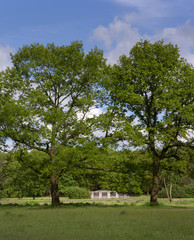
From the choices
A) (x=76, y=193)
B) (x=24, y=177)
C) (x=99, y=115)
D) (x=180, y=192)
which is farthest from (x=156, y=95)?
(x=180, y=192)

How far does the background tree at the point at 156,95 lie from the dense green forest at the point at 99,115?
0.35ft

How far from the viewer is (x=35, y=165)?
98.5 ft

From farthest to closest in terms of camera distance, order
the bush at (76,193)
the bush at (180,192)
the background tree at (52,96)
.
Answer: the bush at (180,192) → the bush at (76,193) → the background tree at (52,96)

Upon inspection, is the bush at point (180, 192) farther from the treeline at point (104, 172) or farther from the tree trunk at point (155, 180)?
the treeline at point (104, 172)

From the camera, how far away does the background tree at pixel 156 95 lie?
29828mm

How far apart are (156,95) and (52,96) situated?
11.6 m

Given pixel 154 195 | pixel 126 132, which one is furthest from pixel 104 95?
pixel 154 195

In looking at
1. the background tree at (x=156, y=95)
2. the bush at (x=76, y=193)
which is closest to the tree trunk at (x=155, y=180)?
the background tree at (x=156, y=95)

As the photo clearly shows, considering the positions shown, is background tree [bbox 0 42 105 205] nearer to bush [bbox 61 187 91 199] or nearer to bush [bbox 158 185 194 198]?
bush [bbox 61 187 91 199]

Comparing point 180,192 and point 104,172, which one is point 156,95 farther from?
point 180,192

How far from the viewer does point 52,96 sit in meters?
30.8

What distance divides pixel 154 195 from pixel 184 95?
11654 millimetres

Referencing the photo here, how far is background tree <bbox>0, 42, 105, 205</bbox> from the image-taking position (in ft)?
87.1

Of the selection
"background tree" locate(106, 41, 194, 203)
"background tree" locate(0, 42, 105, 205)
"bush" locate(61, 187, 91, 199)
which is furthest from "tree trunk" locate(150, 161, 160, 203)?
"bush" locate(61, 187, 91, 199)
